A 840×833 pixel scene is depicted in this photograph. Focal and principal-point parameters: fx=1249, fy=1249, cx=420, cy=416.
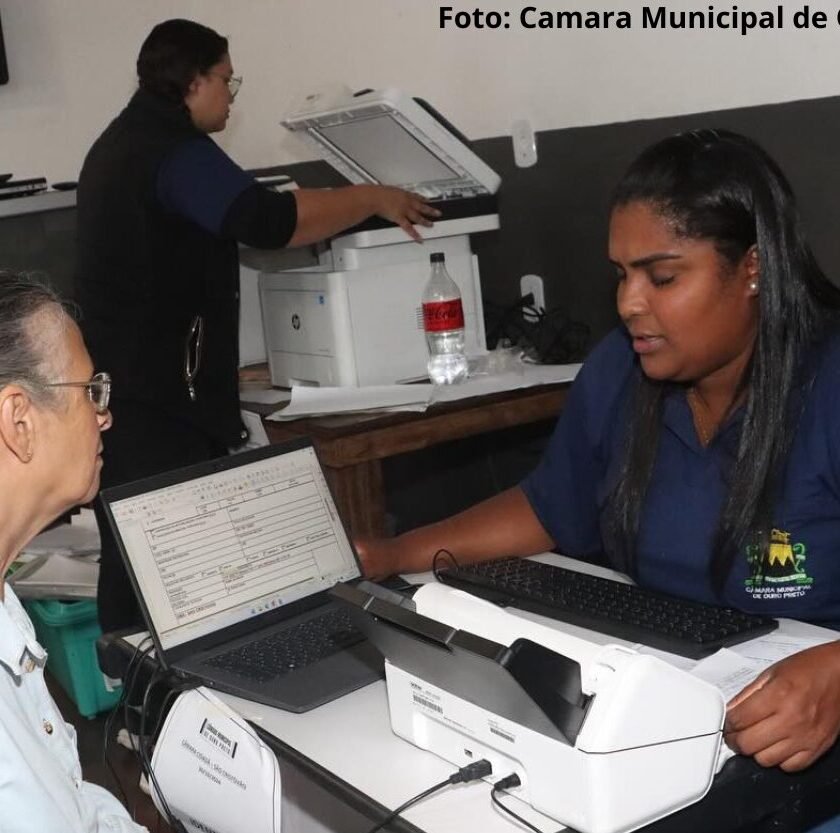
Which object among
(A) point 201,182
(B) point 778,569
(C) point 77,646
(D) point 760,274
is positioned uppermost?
(A) point 201,182

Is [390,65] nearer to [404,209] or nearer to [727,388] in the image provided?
[404,209]

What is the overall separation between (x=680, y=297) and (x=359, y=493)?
38.0 inches

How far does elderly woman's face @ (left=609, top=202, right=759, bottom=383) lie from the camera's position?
1.53 metres

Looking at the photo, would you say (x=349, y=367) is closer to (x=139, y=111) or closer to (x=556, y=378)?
(x=556, y=378)

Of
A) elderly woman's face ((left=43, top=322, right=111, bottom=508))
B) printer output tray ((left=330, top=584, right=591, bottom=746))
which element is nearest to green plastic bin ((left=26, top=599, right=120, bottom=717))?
elderly woman's face ((left=43, top=322, right=111, bottom=508))

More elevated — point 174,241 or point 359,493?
point 174,241

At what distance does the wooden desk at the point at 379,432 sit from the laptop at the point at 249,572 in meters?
0.68

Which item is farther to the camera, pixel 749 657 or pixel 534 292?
pixel 534 292

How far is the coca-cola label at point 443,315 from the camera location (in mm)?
2631

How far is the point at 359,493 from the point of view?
7.71ft

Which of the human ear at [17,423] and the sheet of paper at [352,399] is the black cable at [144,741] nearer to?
the human ear at [17,423]

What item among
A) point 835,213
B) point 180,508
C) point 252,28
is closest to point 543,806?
point 180,508

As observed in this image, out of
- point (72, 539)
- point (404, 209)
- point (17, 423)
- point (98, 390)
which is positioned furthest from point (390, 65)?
point (17, 423)

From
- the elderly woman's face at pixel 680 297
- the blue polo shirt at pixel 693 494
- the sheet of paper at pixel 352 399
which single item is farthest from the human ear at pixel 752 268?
the sheet of paper at pixel 352 399
